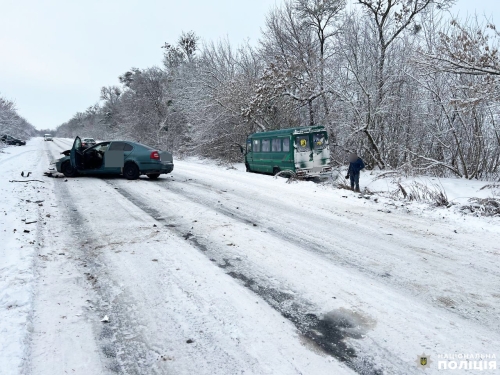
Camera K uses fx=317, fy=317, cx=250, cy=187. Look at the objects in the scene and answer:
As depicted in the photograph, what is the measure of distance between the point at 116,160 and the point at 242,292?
1020 cm

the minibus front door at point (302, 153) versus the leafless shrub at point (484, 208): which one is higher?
the minibus front door at point (302, 153)

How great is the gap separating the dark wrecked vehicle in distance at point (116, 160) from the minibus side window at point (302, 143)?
19.5 ft

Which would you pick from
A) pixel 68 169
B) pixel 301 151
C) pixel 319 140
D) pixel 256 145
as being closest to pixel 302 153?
pixel 301 151

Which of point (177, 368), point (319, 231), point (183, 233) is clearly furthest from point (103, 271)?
point (319, 231)

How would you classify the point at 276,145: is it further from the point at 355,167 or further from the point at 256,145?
the point at 355,167

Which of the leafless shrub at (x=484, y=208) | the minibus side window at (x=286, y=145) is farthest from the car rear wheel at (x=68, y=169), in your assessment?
the leafless shrub at (x=484, y=208)

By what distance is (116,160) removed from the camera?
1205cm

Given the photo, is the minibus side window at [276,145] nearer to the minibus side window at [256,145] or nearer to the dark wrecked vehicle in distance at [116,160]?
the minibus side window at [256,145]

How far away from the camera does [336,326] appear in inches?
111

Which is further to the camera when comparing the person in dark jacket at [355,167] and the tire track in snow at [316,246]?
the person in dark jacket at [355,167]

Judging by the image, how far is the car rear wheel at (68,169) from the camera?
12.2 metres

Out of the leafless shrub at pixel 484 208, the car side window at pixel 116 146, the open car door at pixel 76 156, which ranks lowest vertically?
the leafless shrub at pixel 484 208

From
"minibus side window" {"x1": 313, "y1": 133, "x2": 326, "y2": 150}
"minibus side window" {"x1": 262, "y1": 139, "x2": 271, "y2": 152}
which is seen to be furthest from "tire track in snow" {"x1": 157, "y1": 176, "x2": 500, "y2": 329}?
"minibus side window" {"x1": 262, "y1": 139, "x2": 271, "y2": 152}

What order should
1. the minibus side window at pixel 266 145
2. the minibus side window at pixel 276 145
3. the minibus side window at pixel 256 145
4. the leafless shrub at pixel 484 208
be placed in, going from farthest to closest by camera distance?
1. the minibus side window at pixel 256 145
2. the minibus side window at pixel 266 145
3. the minibus side window at pixel 276 145
4. the leafless shrub at pixel 484 208
